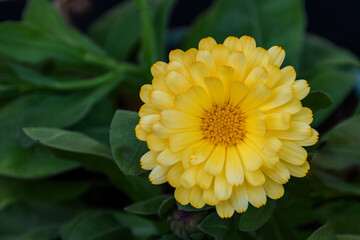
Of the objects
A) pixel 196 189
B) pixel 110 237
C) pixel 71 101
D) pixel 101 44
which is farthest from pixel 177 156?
pixel 101 44

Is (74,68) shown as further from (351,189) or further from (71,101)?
(351,189)

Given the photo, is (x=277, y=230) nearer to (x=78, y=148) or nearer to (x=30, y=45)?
(x=78, y=148)

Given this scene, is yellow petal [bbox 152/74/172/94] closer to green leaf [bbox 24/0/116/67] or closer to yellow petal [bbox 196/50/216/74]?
yellow petal [bbox 196/50/216/74]

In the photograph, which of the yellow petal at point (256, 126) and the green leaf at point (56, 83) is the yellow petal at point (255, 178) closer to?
the yellow petal at point (256, 126)

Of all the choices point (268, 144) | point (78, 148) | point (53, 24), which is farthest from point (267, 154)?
point (53, 24)

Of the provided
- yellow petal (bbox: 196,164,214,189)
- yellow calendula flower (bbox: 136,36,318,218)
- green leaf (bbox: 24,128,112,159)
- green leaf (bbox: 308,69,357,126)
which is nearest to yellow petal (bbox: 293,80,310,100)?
yellow calendula flower (bbox: 136,36,318,218)

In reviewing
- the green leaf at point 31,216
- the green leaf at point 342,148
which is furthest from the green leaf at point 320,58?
the green leaf at point 31,216
